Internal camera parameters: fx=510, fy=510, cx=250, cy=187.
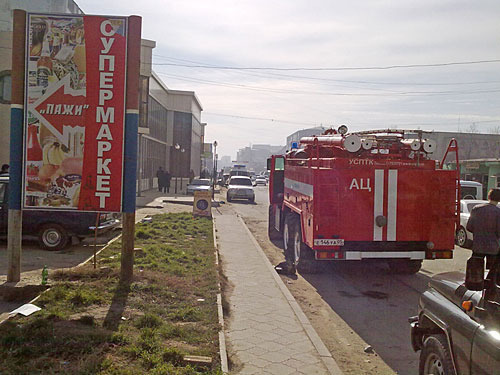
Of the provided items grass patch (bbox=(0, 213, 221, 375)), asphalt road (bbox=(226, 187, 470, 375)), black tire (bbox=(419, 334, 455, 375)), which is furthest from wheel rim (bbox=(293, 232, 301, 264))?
black tire (bbox=(419, 334, 455, 375))

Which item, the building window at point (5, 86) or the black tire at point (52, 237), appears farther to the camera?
the building window at point (5, 86)

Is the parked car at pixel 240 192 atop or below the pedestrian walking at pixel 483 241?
below

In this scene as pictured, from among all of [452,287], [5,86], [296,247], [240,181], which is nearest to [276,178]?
[296,247]

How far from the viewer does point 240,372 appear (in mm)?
5191

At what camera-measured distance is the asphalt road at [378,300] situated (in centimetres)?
659

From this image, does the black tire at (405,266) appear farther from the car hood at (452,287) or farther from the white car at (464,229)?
the car hood at (452,287)

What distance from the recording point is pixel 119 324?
20.4ft

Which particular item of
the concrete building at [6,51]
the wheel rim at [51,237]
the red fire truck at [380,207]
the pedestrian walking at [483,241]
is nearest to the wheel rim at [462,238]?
the red fire truck at [380,207]

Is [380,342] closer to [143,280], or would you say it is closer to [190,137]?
[143,280]

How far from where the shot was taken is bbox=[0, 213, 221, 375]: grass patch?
195 inches

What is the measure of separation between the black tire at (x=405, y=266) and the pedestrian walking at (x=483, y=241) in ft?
15.5

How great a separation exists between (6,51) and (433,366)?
29.1 m

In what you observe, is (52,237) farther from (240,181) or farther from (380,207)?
(240,181)

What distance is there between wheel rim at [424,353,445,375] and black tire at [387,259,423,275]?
6.56m
